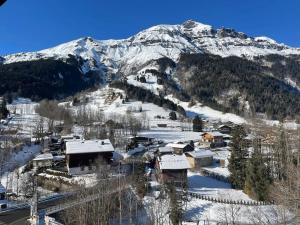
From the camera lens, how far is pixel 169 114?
168750 mm

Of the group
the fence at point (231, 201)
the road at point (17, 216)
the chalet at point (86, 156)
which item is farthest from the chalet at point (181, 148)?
the road at point (17, 216)

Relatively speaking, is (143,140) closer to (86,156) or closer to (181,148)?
(181,148)

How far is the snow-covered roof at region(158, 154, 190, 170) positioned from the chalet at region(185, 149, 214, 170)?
13033 millimetres

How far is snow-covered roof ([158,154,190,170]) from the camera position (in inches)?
2158

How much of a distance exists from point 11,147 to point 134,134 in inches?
1610

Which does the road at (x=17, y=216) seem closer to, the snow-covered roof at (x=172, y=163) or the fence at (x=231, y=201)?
the snow-covered roof at (x=172, y=163)

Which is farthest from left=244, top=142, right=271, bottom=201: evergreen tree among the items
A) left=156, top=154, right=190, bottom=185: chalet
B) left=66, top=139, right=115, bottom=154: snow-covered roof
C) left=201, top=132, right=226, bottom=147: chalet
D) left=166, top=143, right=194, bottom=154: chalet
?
left=201, top=132, right=226, bottom=147: chalet

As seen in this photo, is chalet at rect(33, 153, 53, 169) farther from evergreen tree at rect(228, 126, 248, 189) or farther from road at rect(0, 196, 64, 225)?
evergreen tree at rect(228, 126, 248, 189)

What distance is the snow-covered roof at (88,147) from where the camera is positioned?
61.7m

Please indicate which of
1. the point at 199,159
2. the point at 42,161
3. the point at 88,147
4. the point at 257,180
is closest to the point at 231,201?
the point at 257,180

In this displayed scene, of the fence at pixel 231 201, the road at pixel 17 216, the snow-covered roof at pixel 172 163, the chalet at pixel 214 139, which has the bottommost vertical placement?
the fence at pixel 231 201

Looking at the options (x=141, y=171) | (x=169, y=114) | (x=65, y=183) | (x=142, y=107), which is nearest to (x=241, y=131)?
(x=141, y=171)

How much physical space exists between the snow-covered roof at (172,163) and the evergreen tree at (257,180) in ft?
29.0

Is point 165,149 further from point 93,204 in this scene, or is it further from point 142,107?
point 142,107
